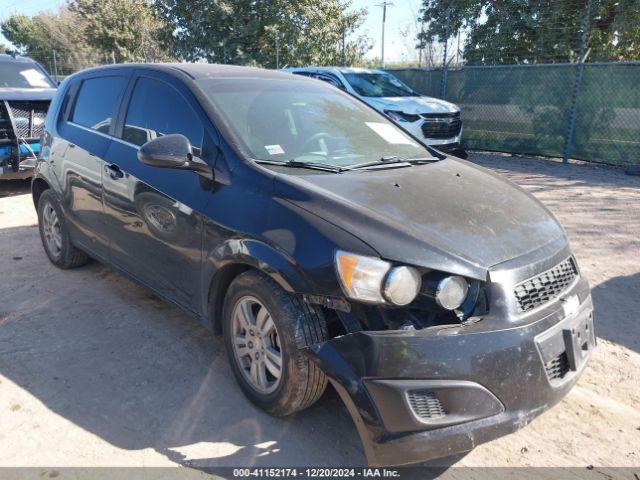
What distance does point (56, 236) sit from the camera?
493 cm

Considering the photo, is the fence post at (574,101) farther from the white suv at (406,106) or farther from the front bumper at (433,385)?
the front bumper at (433,385)

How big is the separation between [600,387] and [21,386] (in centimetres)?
334

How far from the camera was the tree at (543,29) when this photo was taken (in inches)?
502

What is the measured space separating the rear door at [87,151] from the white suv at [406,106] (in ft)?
18.0

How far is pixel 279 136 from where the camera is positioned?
3.20 m

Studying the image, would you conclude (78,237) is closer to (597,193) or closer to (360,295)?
(360,295)

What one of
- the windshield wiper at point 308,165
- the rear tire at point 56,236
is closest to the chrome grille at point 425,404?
the windshield wiper at point 308,165

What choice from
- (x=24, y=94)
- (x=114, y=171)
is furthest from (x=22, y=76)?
(x=114, y=171)

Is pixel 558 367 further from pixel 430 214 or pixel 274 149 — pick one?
pixel 274 149

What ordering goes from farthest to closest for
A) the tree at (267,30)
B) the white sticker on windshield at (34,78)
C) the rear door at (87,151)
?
the tree at (267,30) → the white sticker on windshield at (34,78) → the rear door at (87,151)

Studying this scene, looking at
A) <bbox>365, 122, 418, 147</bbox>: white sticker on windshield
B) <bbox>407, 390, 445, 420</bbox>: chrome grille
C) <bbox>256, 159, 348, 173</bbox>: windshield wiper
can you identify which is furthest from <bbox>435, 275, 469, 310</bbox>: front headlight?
<bbox>365, 122, 418, 147</bbox>: white sticker on windshield

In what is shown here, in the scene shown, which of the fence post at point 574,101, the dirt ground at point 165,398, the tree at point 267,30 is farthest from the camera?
the tree at point 267,30

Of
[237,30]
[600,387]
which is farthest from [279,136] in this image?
[237,30]

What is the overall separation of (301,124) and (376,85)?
7.71m
